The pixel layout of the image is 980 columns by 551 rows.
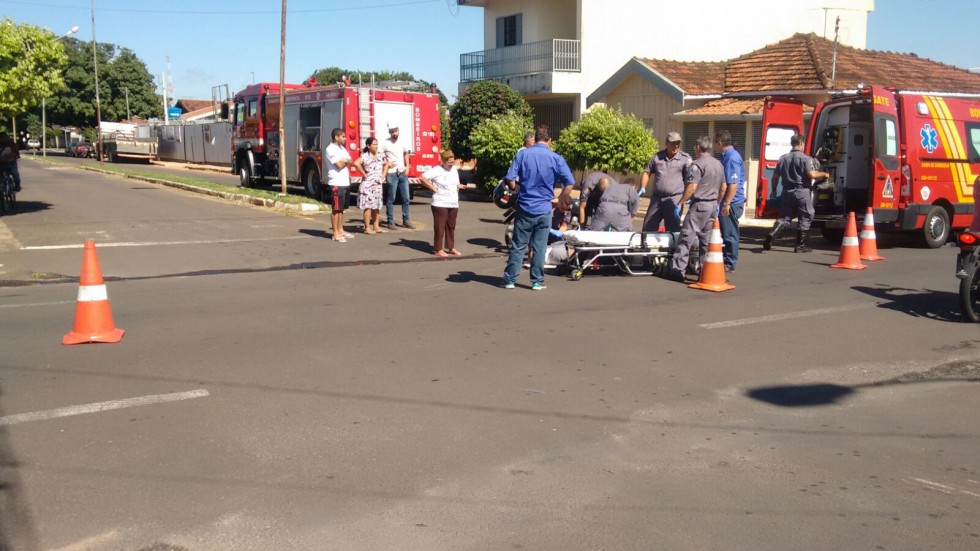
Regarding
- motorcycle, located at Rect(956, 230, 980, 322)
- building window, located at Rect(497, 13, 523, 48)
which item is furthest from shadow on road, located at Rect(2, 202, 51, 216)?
motorcycle, located at Rect(956, 230, 980, 322)

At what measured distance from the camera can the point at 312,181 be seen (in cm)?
2194

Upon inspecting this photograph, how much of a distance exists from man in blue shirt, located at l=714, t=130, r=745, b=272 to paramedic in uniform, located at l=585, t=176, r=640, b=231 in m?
1.20

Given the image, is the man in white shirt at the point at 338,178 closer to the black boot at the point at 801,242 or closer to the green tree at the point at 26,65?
the green tree at the point at 26,65

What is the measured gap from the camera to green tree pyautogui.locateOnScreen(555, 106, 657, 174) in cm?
2009

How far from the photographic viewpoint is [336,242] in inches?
568

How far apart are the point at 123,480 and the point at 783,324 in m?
6.24

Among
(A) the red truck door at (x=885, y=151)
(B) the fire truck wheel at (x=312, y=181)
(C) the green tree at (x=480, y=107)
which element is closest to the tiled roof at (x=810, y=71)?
(C) the green tree at (x=480, y=107)

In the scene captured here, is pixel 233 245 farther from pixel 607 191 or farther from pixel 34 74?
pixel 607 191

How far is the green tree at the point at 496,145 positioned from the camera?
2189 cm

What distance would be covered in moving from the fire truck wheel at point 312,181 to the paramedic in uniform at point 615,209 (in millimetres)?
11801

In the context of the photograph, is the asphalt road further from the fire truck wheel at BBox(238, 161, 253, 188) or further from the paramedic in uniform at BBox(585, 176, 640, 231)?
the fire truck wheel at BBox(238, 161, 253, 188)

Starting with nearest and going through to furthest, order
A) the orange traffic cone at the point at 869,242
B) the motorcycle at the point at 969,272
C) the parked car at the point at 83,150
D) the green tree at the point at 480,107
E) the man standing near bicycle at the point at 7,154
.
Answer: the motorcycle at the point at 969,272
the orange traffic cone at the point at 869,242
the man standing near bicycle at the point at 7,154
the green tree at the point at 480,107
the parked car at the point at 83,150

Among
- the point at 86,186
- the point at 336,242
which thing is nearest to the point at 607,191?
the point at 336,242

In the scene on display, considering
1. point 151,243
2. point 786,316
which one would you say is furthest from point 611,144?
point 786,316
